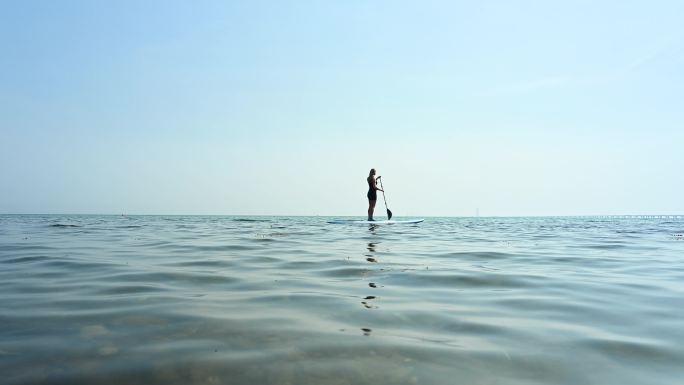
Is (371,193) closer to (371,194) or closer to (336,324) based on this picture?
(371,194)

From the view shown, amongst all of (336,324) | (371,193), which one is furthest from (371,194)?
(336,324)

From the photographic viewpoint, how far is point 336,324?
11.8ft

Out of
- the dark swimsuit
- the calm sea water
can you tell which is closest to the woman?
the dark swimsuit

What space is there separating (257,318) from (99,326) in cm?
125

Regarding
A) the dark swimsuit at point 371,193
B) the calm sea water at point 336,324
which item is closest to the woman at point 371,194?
the dark swimsuit at point 371,193

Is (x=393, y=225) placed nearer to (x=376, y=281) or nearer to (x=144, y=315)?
(x=376, y=281)

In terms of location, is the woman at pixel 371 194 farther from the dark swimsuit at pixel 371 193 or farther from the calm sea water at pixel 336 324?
the calm sea water at pixel 336 324

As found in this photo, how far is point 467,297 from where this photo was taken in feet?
15.8

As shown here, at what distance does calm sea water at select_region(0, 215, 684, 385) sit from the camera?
2564mm

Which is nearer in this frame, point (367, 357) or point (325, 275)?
point (367, 357)

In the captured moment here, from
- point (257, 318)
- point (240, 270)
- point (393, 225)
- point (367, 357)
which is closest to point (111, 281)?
point (240, 270)

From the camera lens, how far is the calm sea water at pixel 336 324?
256 centimetres

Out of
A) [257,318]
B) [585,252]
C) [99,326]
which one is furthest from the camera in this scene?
[585,252]

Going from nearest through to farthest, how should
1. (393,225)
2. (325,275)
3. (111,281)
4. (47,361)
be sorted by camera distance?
1. (47,361)
2. (111,281)
3. (325,275)
4. (393,225)
